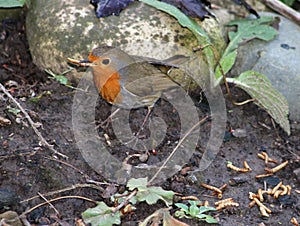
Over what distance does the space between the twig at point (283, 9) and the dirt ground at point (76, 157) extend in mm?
774

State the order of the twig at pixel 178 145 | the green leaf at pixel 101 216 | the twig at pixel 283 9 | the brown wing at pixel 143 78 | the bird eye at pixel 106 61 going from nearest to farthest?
the green leaf at pixel 101 216 → the twig at pixel 178 145 → the bird eye at pixel 106 61 → the brown wing at pixel 143 78 → the twig at pixel 283 9

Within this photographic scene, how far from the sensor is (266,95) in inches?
135

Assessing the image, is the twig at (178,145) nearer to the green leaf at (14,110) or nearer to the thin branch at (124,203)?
the thin branch at (124,203)

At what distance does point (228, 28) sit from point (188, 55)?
646 mm

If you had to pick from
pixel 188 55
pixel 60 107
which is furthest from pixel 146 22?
pixel 60 107

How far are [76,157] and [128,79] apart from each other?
671 millimetres

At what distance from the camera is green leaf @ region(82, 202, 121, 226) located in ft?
8.22

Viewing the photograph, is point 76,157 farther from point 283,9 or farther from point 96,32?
point 283,9

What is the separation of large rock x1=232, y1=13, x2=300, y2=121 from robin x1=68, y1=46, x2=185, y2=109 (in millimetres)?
637

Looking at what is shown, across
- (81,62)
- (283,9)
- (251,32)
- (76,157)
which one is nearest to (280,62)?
(251,32)

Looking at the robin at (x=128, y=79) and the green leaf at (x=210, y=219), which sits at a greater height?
the robin at (x=128, y=79)

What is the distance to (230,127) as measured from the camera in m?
3.46

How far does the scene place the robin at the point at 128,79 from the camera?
330 centimetres

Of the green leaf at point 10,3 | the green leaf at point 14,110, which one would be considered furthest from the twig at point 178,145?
the green leaf at point 10,3
